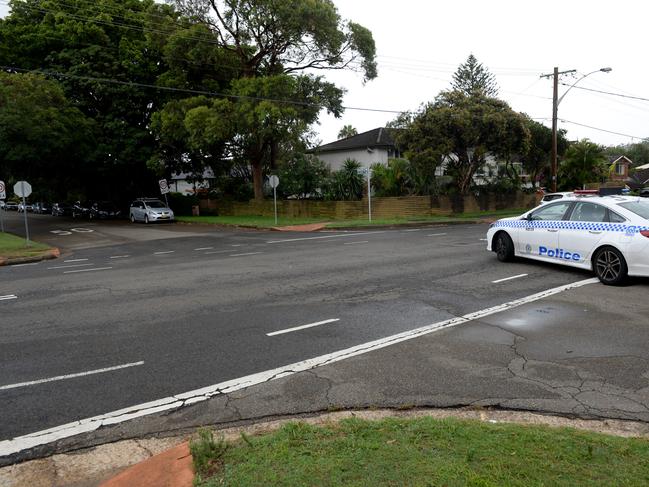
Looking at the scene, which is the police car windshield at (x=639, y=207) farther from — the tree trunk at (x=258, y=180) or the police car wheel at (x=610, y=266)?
the tree trunk at (x=258, y=180)

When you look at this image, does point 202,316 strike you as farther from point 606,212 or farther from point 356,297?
point 606,212

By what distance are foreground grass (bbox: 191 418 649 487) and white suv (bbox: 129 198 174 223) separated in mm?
31996

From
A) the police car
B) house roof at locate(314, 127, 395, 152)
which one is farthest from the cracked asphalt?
house roof at locate(314, 127, 395, 152)

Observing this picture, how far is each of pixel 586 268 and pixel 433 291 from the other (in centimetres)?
307

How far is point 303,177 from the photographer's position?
1280 inches

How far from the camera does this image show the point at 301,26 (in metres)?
28.6

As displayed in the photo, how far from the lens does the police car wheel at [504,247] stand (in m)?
11.5

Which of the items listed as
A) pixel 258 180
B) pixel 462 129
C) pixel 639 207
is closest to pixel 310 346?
pixel 639 207

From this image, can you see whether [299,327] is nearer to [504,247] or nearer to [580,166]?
[504,247]

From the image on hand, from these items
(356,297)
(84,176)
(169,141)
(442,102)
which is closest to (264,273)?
(356,297)

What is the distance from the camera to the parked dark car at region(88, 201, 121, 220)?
42844 millimetres

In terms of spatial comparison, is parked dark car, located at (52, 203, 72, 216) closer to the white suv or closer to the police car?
the white suv

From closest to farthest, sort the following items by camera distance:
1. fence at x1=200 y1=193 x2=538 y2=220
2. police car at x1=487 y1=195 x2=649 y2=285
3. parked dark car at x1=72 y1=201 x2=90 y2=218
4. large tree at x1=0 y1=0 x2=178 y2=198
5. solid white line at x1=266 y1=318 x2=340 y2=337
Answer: solid white line at x1=266 y1=318 x2=340 y2=337
police car at x1=487 y1=195 x2=649 y2=285
fence at x1=200 y1=193 x2=538 y2=220
large tree at x1=0 y1=0 x2=178 y2=198
parked dark car at x1=72 y1=201 x2=90 y2=218

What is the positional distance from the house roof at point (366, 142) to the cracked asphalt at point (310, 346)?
34.0 meters
